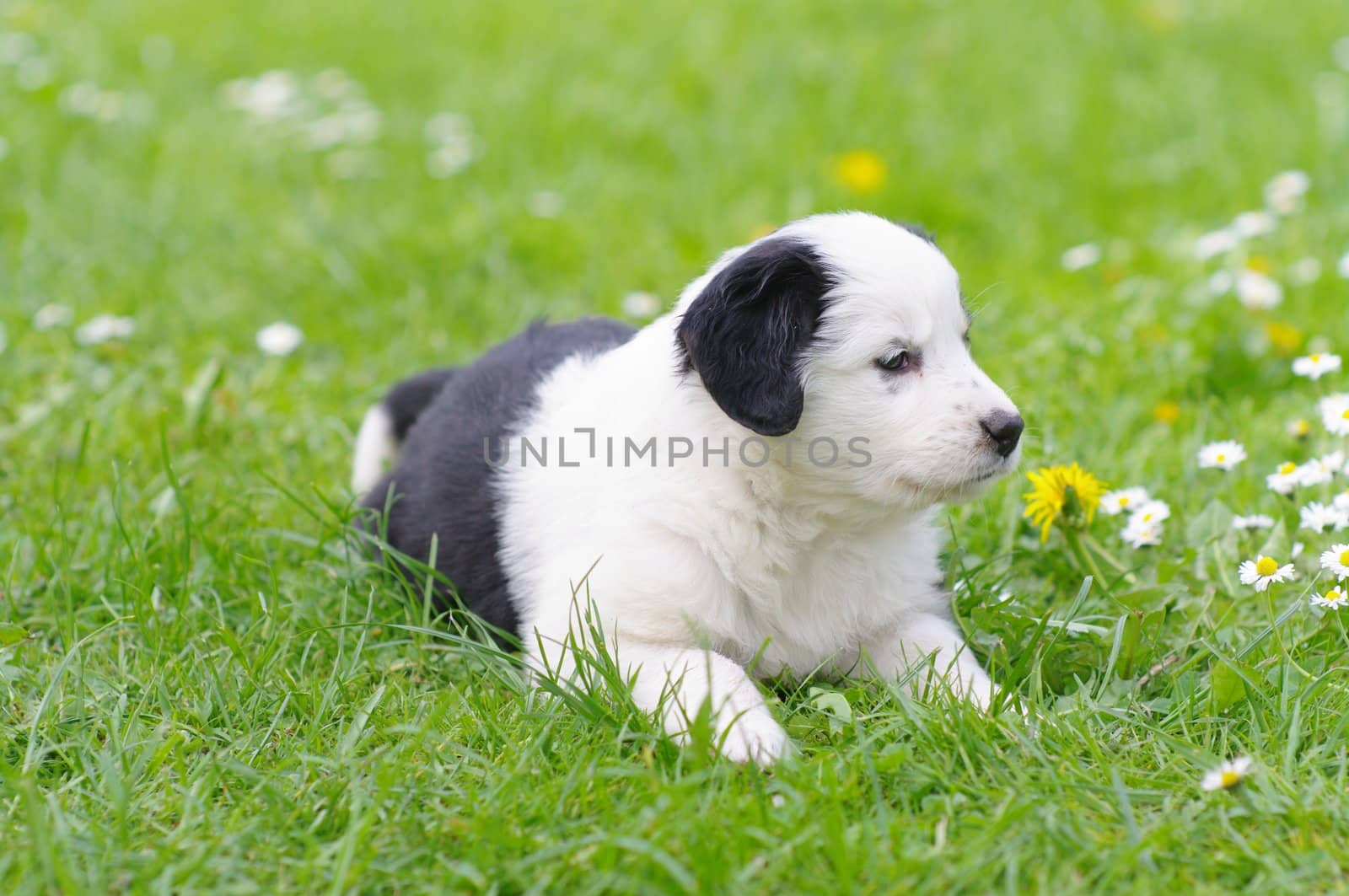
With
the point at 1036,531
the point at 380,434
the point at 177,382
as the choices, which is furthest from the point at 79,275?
the point at 1036,531

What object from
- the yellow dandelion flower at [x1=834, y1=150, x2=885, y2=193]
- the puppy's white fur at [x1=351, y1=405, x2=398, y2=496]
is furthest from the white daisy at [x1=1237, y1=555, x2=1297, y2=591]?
the yellow dandelion flower at [x1=834, y1=150, x2=885, y2=193]

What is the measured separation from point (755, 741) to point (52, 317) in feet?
11.1

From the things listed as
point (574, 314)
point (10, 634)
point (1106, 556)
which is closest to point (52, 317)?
point (574, 314)

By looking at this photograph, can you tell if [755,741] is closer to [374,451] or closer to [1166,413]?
[374,451]

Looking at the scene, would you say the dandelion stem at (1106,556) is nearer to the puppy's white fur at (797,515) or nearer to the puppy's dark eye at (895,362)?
the puppy's white fur at (797,515)

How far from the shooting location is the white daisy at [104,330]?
179 inches

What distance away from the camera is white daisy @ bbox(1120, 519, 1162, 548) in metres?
3.19

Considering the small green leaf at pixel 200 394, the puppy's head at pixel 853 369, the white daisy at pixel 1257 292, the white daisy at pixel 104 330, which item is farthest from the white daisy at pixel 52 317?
the white daisy at pixel 1257 292

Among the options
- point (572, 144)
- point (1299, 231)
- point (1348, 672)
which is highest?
point (572, 144)

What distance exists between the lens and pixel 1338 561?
2.78 meters

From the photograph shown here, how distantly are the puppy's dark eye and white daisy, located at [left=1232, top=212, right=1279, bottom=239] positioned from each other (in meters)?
2.78

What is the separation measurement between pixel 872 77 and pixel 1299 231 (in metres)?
2.60

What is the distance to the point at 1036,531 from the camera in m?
3.38

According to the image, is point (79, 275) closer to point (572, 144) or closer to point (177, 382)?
point (177, 382)
